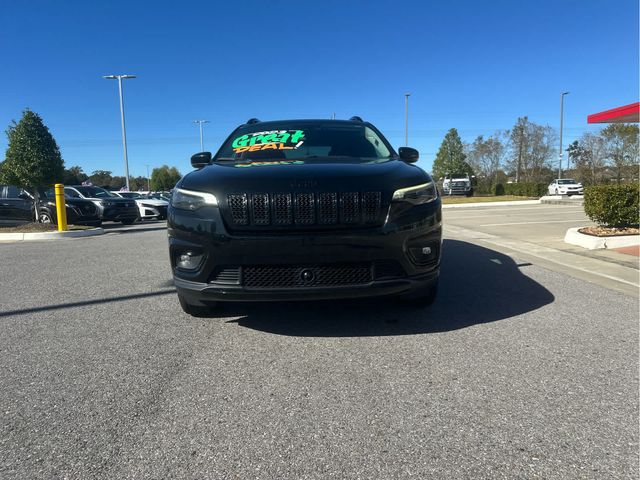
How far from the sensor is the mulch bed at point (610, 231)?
761 centimetres

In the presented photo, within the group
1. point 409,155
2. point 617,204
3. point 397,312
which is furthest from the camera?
point 617,204

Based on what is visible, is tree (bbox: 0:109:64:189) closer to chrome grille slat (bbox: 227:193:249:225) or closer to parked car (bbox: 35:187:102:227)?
parked car (bbox: 35:187:102:227)

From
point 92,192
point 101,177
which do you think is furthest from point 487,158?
point 101,177

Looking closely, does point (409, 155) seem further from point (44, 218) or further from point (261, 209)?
point (44, 218)

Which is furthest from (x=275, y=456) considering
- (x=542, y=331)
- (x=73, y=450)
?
(x=542, y=331)

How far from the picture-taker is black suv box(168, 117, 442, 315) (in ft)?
9.57

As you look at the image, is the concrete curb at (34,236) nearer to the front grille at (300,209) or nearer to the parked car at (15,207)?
the parked car at (15,207)

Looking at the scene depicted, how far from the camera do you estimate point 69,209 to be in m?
14.3

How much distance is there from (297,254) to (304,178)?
52cm

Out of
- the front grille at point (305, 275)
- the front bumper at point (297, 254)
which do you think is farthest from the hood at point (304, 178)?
the front grille at point (305, 275)

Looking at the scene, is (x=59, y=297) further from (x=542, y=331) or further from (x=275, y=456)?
(x=542, y=331)

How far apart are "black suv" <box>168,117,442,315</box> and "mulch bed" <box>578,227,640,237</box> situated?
5906 mm

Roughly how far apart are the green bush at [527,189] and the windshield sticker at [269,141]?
34436mm

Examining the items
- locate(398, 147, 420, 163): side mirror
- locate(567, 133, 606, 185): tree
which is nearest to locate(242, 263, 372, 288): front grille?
locate(398, 147, 420, 163): side mirror
